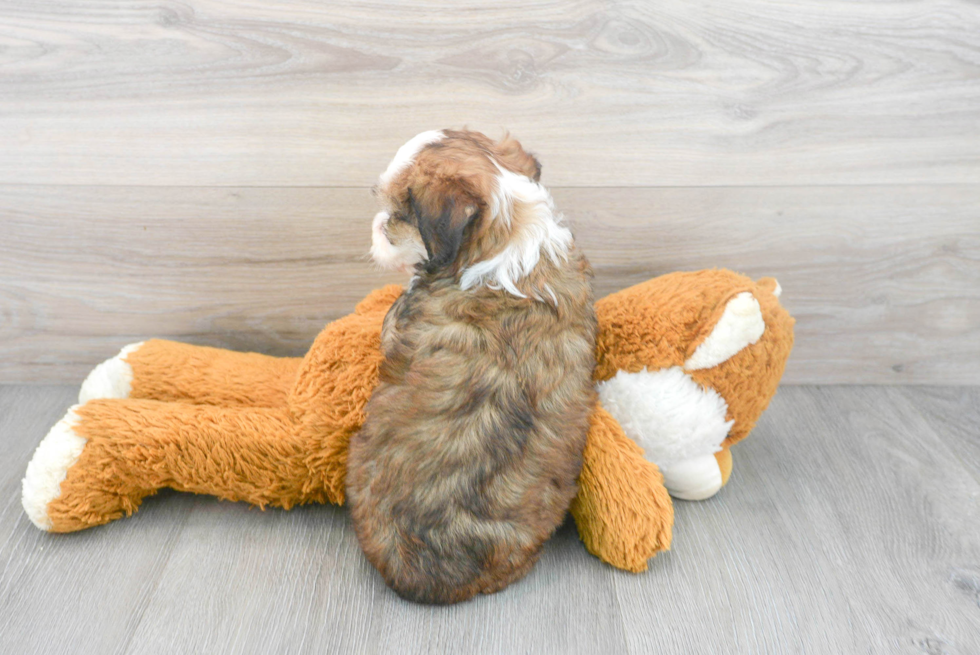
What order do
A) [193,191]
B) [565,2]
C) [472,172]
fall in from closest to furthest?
[472,172], [565,2], [193,191]

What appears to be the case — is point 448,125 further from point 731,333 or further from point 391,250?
point 731,333

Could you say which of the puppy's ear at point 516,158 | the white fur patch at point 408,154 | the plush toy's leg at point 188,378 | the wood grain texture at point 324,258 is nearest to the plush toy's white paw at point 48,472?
the plush toy's leg at point 188,378

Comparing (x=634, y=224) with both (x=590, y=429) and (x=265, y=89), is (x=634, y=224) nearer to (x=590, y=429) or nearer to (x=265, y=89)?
(x=590, y=429)

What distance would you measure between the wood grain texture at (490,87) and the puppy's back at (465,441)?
50 cm

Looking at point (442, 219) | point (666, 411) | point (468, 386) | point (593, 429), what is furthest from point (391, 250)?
point (666, 411)

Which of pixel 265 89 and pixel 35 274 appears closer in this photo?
pixel 265 89

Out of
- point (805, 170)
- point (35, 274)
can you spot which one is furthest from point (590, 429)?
point (35, 274)

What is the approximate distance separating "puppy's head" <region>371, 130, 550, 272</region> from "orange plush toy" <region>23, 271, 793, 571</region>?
282 millimetres

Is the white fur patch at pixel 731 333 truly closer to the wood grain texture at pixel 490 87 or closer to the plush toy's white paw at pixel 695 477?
the plush toy's white paw at pixel 695 477

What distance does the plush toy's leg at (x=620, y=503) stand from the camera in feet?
3.94

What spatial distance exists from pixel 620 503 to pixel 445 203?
58 cm

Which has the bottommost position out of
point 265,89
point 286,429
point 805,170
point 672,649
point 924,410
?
point 924,410

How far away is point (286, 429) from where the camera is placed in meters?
1.29

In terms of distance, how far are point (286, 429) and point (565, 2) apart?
3.21 ft
